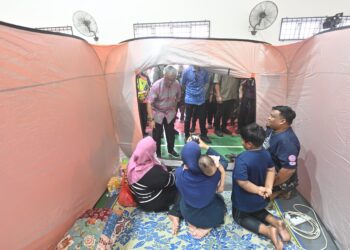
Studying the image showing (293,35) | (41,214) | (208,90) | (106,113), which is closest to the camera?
(41,214)

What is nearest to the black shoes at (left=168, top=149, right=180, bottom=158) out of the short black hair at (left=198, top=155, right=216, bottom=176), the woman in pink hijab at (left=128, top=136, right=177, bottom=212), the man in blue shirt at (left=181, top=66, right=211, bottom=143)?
the man in blue shirt at (left=181, top=66, right=211, bottom=143)

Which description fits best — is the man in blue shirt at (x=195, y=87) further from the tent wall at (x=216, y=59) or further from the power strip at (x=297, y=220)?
the power strip at (x=297, y=220)

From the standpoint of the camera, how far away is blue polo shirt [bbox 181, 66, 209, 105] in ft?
9.61

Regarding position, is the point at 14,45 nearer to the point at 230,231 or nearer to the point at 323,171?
the point at 230,231

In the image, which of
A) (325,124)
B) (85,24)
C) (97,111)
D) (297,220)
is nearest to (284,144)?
(325,124)

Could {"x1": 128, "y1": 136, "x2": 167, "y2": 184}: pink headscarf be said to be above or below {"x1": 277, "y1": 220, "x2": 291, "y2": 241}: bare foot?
above

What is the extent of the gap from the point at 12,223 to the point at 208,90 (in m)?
2.93

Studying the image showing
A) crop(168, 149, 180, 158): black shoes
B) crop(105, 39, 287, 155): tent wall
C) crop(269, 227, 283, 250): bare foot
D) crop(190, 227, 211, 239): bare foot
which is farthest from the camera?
crop(168, 149, 180, 158): black shoes

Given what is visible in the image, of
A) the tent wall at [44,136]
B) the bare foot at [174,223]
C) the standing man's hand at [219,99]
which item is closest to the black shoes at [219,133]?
the standing man's hand at [219,99]

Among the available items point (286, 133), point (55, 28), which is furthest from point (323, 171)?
point (55, 28)

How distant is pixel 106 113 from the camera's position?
2.24 metres

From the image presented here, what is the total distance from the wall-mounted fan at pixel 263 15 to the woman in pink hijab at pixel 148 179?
3.21 metres

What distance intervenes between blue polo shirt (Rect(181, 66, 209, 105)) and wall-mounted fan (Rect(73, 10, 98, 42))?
2.33m

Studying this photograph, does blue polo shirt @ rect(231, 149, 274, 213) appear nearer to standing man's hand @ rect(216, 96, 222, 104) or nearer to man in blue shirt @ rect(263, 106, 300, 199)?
man in blue shirt @ rect(263, 106, 300, 199)
